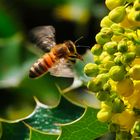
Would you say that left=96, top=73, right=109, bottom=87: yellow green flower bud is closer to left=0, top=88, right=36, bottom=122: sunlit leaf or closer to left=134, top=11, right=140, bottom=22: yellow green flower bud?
left=134, top=11, right=140, bottom=22: yellow green flower bud

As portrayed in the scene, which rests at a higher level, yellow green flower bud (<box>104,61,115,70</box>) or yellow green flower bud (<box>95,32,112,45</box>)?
yellow green flower bud (<box>95,32,112,45</box>)

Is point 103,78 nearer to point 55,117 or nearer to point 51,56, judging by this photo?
point 55,117

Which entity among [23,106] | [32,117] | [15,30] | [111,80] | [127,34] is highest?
[127,34]

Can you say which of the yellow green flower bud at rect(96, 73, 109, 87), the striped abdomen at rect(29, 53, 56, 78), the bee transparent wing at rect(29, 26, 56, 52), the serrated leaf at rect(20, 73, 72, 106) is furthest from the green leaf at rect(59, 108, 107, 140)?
the serrated leaf at rect(20, 73, 72, 106)

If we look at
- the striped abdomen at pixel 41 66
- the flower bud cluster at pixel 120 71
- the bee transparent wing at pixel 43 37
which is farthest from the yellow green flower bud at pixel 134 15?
the bee transparent wing at pixel 43 37

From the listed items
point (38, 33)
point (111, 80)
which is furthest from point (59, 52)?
point (111, 80)

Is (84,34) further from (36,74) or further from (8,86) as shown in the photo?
(36,74)

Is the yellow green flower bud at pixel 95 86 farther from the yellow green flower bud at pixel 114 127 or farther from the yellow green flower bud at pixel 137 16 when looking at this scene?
the yellow green flower bud at pixel 137 16
